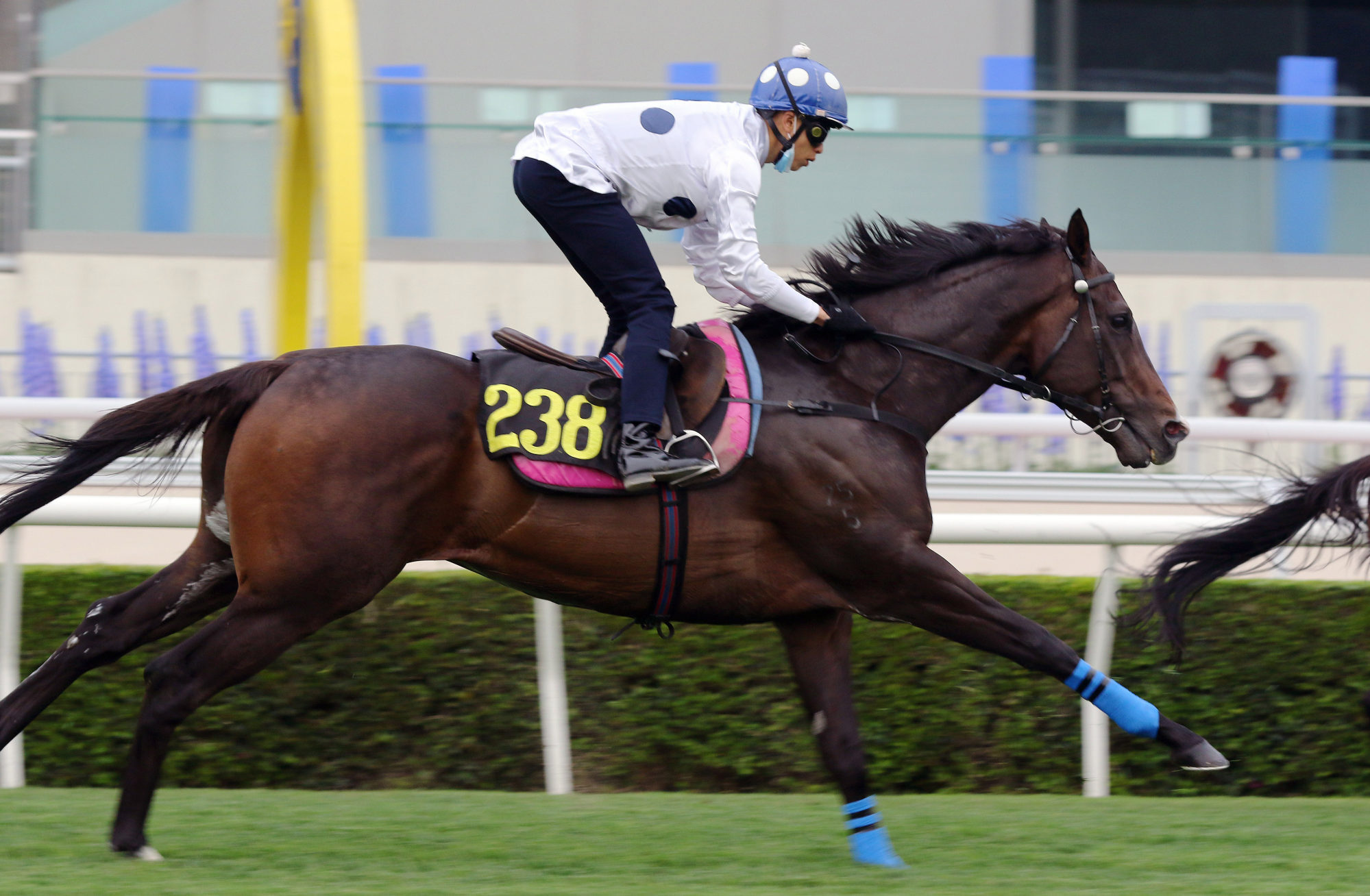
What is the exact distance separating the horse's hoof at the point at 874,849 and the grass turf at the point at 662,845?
53 mm

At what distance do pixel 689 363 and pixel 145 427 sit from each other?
131 centimetres

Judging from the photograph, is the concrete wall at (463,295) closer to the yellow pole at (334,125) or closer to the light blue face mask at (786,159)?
the yellow pole at (334,125)

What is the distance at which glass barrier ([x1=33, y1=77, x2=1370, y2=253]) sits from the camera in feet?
29.9

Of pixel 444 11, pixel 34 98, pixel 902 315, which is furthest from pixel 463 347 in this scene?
pixel 902 315

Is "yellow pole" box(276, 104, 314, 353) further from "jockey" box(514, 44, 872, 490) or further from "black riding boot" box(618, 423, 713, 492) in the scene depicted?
"black riding boot" box(618, 423, 713, 492)

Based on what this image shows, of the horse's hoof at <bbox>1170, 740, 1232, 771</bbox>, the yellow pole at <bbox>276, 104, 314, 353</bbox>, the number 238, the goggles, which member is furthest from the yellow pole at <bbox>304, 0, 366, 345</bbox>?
the horse's hoof at <bbox>1170, 740, 1232, 771</bbox>

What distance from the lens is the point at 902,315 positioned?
394cm

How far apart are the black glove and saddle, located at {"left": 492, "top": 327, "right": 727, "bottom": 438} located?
284mm

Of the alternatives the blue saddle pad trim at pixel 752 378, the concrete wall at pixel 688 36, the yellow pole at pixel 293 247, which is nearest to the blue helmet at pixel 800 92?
the blue saddle pad trim at pixel 752 378

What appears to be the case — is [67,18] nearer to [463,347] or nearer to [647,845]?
[463,347]

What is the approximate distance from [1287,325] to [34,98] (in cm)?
812

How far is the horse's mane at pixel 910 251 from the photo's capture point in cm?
398

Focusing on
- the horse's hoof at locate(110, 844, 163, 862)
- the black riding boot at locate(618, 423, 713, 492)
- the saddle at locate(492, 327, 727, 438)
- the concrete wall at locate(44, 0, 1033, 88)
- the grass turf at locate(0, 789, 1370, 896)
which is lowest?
the grass turf at locate(0, 789, 1370, 896)

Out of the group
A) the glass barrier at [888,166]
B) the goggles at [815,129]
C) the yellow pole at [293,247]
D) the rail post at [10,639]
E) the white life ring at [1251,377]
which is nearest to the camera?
the goggles at [815,129]
